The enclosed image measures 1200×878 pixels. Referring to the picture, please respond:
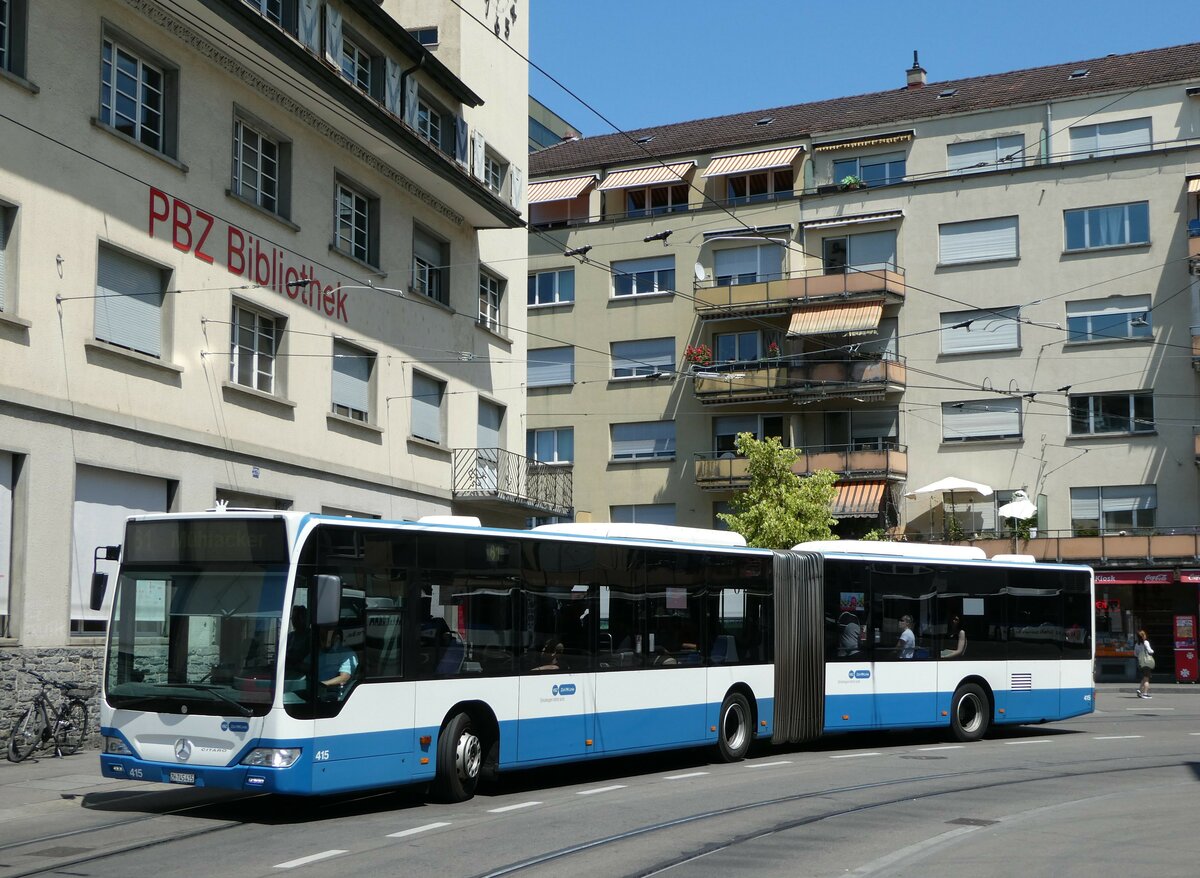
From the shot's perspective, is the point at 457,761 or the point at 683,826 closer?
the point at 683,826

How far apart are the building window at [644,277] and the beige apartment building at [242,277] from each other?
62.0 ft

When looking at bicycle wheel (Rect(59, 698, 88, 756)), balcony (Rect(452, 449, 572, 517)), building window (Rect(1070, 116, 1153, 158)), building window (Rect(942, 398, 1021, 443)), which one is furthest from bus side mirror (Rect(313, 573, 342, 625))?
building window (Rect(1070, 116, 1153, 158))

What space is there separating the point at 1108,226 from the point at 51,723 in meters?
37.6

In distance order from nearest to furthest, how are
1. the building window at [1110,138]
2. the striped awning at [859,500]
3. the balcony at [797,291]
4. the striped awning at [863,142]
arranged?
the building window at [1110,138] → the striped awning at [859,500] → the balcony at [797,291] → the striped awning at [863,142]

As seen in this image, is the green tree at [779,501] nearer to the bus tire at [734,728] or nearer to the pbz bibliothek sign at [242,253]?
the pbz bibliothek sign at [242,253]

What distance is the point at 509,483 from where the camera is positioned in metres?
31.8

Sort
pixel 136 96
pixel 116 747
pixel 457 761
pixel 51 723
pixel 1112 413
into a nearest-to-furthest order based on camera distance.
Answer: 1. pixel 116 747
2. pixel 457 761
3. pixel 51 723
4. pixel 136 96
5. pixel 1112 413

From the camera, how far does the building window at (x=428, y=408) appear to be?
94.8 feet

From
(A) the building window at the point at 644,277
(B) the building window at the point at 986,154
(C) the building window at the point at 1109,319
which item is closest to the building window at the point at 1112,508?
(C) the building window at the point at 1109,319

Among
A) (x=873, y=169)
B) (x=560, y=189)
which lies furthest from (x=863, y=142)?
(x=560, y=189)

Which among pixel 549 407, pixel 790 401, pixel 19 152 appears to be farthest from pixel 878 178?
pixel 19 152

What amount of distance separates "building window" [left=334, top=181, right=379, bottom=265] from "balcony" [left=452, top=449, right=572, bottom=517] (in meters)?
5.09

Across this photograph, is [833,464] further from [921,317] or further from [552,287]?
[552,287]

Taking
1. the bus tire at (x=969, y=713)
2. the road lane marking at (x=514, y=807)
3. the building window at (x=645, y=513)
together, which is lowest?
the road lane marking at (x=514, y=807)
